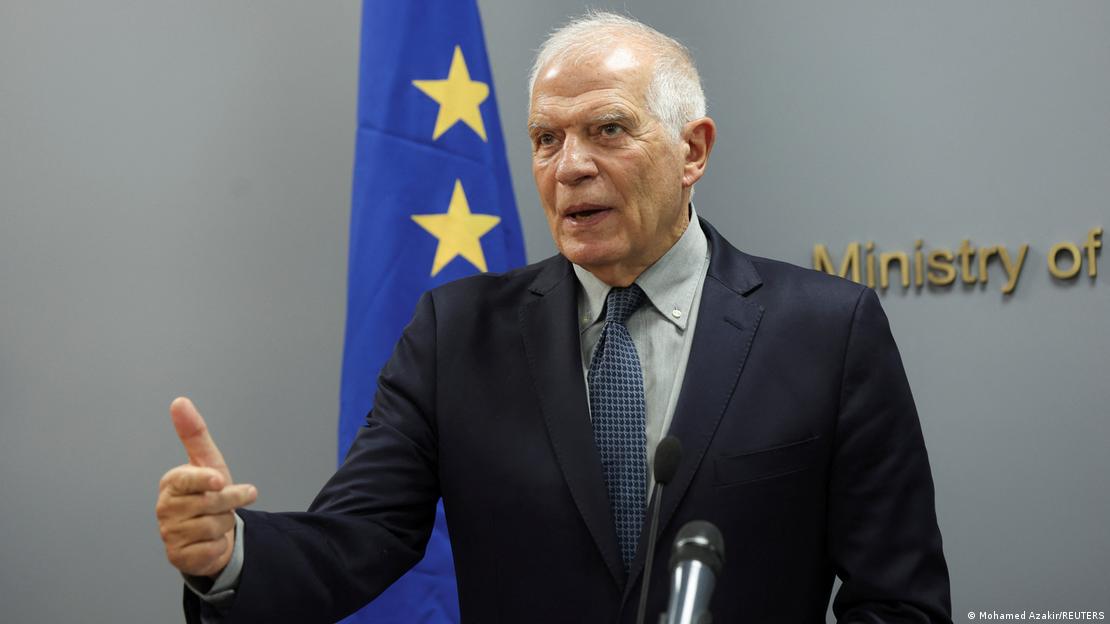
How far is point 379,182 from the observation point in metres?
2.46

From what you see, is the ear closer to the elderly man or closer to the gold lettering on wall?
the elderly man

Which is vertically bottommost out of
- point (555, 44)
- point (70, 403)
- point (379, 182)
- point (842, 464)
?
point (70, 403)

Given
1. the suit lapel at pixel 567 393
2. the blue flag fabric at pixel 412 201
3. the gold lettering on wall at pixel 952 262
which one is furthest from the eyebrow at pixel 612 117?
the gold lettering on wall at pixel 952 262

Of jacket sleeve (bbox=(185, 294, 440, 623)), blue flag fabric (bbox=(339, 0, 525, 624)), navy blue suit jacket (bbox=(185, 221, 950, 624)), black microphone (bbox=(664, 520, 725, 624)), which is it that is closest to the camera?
black microphone (bbox=(664, 520, 725, 624))

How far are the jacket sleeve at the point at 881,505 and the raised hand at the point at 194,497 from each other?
2.82 feet

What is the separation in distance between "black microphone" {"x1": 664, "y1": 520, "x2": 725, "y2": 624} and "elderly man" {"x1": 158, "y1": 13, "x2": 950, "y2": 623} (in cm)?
46

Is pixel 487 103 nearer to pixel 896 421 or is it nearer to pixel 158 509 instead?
pixel 896 421

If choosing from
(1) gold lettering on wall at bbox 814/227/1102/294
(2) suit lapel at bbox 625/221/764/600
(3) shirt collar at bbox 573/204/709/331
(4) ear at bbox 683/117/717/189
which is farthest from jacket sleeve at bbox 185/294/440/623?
(1) gold lettering on wall at bbox 814/227/1102/294

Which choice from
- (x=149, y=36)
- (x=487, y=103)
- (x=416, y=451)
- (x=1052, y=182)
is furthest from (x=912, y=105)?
(x=149, y=36)

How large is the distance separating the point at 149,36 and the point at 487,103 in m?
0.96

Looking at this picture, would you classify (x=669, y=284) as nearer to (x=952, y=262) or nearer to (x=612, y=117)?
(x=612, y=117)

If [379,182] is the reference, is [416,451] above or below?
below

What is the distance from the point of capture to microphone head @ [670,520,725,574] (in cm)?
94

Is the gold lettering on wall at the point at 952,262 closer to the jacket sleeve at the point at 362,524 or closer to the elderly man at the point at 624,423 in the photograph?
the elderly man at the point at 624,423
